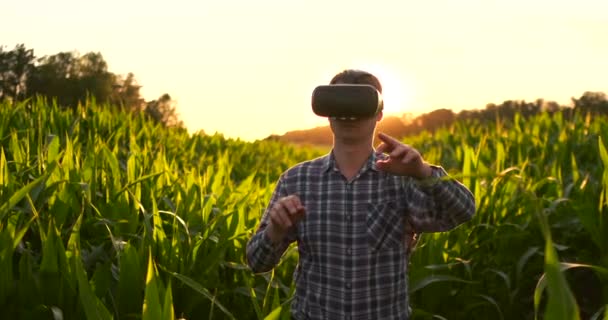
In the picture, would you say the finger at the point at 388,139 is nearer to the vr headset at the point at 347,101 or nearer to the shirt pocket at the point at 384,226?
the vr headset at the point at 347,101

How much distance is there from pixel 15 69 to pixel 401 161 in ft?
116

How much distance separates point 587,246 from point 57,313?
2545mm

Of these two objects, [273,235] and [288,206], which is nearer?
[288,206]

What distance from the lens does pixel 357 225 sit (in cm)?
200

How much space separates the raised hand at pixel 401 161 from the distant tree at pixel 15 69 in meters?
33.6

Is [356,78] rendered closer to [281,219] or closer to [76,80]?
[281,219]

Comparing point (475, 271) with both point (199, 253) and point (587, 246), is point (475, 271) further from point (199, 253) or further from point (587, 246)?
point (199, 253)

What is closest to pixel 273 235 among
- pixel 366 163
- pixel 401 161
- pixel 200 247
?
pixel 366 163

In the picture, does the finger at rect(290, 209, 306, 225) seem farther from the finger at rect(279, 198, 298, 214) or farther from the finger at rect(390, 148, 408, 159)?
the finger at rect(390, 148, 408, 159)

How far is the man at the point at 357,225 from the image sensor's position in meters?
1.97

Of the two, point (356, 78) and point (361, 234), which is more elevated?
point (356, 78)

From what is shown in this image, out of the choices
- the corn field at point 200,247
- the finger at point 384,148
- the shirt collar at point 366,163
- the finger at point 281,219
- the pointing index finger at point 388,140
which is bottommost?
the corn field at point 200,247

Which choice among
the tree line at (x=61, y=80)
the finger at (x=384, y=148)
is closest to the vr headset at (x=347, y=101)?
the finger at (x=384, y=148)

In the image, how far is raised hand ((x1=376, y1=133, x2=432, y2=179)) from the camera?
1706mm
